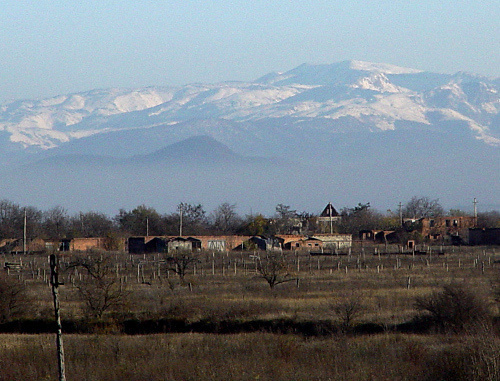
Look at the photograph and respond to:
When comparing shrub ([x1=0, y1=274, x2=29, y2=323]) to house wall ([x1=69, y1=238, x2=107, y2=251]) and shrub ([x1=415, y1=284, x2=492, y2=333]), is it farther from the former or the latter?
house wall ([x1=69, y1=238, x2=107, y2=251])

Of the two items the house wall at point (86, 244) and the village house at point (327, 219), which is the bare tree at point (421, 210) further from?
the house wall at point (86, 244)

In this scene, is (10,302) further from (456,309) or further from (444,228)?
(444,228)

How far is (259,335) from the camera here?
27.8m

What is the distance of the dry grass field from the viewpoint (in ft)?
71.0

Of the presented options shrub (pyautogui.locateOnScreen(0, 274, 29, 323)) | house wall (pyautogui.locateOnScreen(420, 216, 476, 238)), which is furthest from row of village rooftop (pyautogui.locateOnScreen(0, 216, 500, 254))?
shrub (pyautogui.locateOnScreen(0, 274, 29, 323))

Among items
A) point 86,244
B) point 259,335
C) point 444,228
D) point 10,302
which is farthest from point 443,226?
point 259,335

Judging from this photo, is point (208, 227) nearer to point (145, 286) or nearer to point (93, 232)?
point (93, 232)

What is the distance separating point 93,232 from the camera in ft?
383

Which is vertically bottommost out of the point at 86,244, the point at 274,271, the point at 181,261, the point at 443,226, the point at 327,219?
the point at 274,271

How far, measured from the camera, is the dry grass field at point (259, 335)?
21641 millimetres

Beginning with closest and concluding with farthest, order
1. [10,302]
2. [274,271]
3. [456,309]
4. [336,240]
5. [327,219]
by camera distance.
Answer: [456,309], [10,302], [274,271], [336,240], [327,219]

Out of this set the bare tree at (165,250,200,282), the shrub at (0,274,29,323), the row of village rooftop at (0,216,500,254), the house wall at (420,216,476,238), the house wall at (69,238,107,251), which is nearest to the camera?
the shrub at (0,274,29,323)

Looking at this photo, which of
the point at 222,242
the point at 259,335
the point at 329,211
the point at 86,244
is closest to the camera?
the point at 259,335

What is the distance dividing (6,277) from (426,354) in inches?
819
